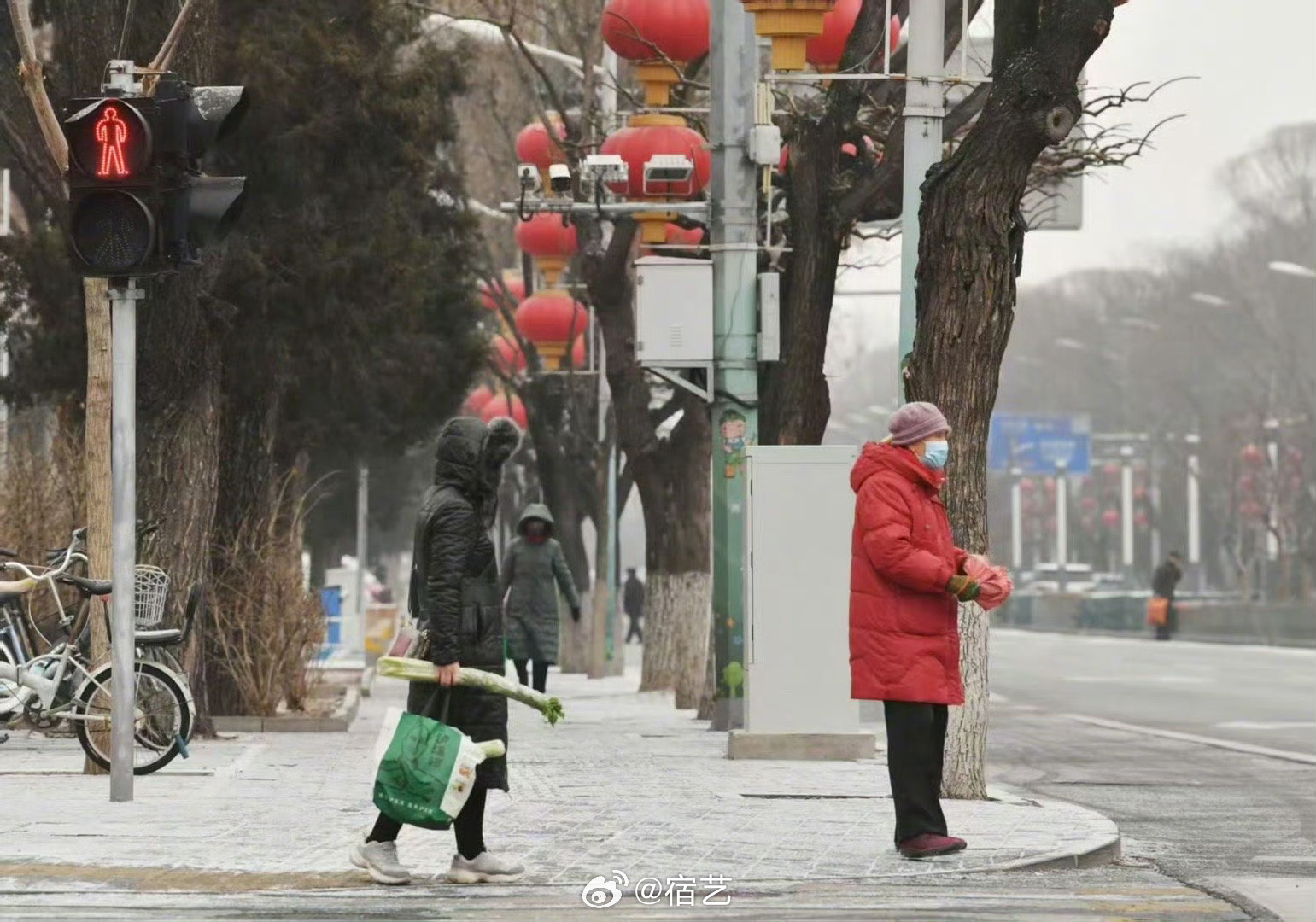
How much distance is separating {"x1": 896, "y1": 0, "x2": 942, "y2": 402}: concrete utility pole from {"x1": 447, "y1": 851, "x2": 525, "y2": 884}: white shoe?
185 inches

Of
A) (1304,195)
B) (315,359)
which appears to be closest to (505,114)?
(315,359)

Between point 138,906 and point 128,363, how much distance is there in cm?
395

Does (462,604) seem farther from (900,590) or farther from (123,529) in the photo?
(123,529)

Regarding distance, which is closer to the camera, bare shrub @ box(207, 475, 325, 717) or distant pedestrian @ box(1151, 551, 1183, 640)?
bare shrub @ box(207, 475, 325, 717)

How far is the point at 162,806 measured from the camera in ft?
41.4

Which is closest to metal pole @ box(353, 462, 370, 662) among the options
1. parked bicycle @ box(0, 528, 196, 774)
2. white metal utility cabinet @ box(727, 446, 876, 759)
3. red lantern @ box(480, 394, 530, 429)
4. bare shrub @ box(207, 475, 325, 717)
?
red lantern @ box(480, 394, 530, 429)

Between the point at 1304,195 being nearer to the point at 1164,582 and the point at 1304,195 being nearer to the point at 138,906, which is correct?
the point at 1164,582

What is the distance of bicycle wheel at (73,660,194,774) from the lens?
14531mm

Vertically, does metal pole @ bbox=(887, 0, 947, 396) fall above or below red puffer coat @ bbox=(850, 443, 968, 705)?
above

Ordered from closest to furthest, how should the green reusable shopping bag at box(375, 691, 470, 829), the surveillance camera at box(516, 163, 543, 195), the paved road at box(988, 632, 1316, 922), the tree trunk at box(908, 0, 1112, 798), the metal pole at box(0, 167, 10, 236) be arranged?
1. the green reusable shopping bag at box(375, 691, 470, 829)
2. the paved road at box(988, 632, 1316, 922)
3. the tree trunk at box(908, 0, 1112, 798)
4. the metal pole at box(0, 167, 10, 236)
5. the surveillance camera at box(516, 163, 543, 195)

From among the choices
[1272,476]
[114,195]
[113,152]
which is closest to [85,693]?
[114,195]

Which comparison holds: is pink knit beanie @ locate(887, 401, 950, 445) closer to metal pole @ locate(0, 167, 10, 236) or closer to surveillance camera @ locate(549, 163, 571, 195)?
surveillance camera @ locate(549, 163, 571, 195)

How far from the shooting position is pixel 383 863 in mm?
9820

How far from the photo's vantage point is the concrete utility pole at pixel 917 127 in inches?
558
